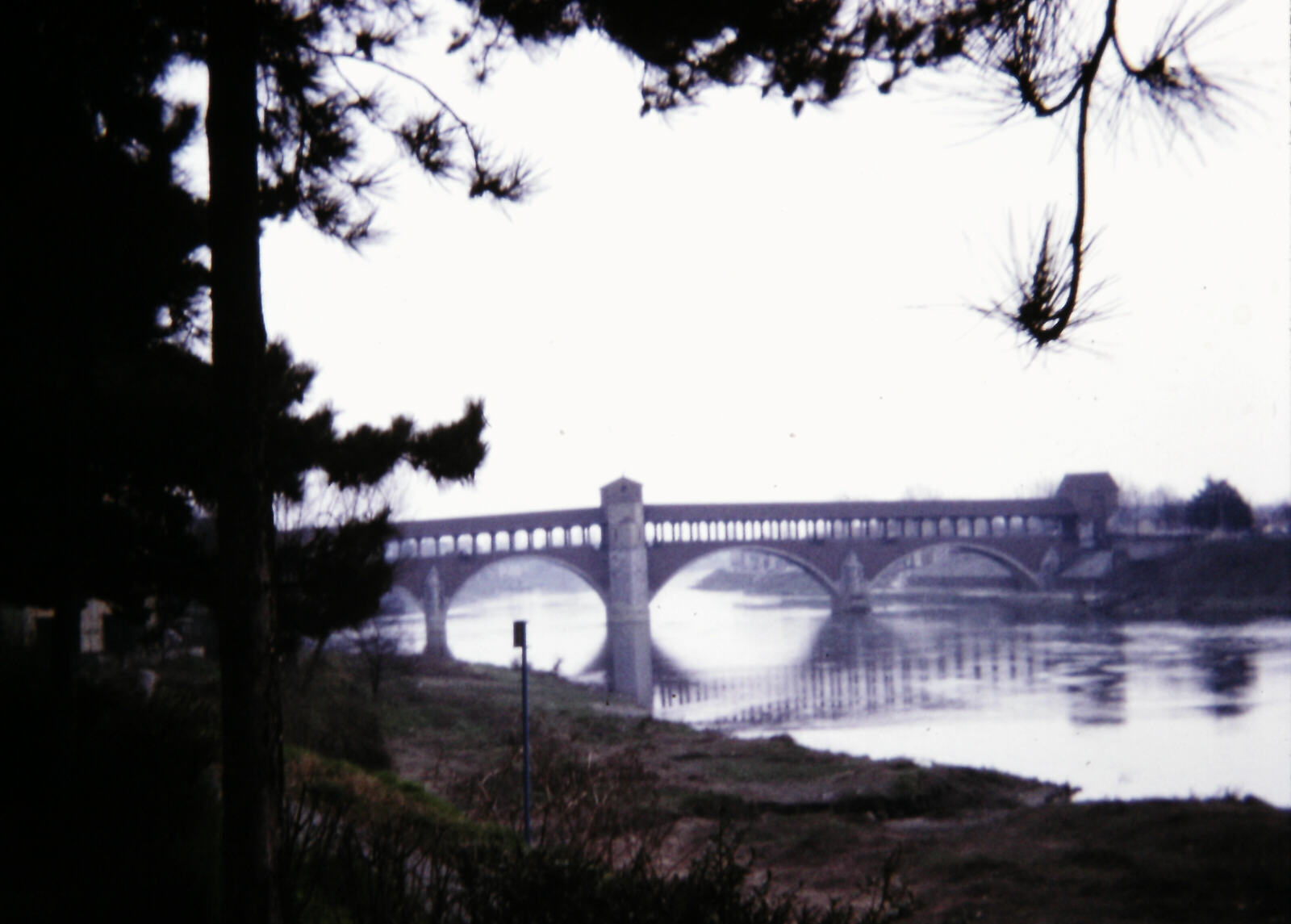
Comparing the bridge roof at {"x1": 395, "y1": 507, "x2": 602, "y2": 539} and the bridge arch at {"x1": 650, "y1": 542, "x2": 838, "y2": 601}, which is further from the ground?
the bridge roof at {"x1": 395, "y1": 507, "x2": 602, "y2": 539}

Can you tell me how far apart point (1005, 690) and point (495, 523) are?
2223 cm

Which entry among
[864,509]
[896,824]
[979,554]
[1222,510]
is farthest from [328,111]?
[979,554]

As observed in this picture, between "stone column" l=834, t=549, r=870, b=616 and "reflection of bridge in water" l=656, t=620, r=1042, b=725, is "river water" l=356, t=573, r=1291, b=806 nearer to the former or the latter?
"reflection of bridge in water" l=656, t=620, r=1042, b=725

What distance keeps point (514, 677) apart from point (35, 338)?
2179 centimetres

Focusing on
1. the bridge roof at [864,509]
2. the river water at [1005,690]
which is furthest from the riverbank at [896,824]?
the bridge roof at [864,509]

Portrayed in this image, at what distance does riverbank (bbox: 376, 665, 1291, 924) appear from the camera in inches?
268

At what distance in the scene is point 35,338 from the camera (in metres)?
5.53

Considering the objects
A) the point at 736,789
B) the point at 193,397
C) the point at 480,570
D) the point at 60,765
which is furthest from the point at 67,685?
the point at 480,570

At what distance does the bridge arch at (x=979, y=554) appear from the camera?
46375 mm

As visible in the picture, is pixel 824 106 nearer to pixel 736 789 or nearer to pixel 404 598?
pixel 736 789

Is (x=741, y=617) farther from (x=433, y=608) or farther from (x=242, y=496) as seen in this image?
(x=242, y=496)

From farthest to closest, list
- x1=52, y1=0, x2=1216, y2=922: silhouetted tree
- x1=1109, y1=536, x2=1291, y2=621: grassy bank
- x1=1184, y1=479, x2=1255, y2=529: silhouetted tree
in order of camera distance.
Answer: x1=1184, y1=479, x2=1255, y2=529: silhouetted tree
x1=1109, y1=536, x2=1291, y2=621: grassy bank
x1=52, y1=0, x2=1216, y2=922: silhouetted tree

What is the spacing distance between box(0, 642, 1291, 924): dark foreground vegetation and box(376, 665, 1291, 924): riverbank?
0.03 m

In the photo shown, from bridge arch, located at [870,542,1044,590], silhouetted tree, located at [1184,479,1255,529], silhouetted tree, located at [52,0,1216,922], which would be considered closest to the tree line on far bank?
silhouetted tree, located at [1184,479,1255,529]
